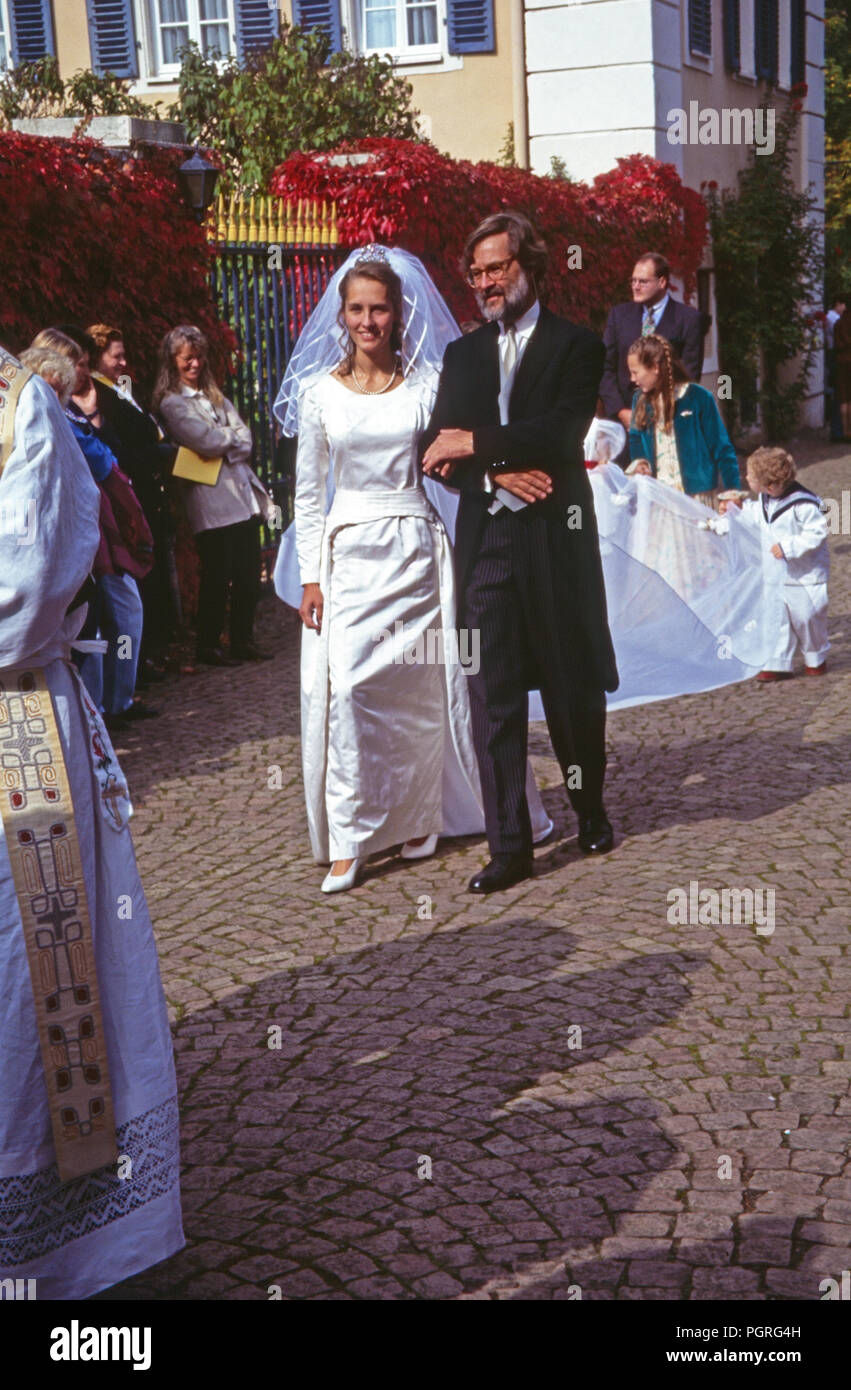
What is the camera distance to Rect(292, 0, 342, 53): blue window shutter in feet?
63.6

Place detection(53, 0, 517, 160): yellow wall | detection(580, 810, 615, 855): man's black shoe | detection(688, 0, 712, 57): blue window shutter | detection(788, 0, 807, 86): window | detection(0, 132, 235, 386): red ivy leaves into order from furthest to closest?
detection(788, 0, 807, 86): window, detection(688, 0, 712, 57): blue window shutter, detection(53, 0, 517, 160): yellow wall, detection(0, 132, 235, 386): red ivy leaves, detection(580, 810, 615, 855): man's black shoe

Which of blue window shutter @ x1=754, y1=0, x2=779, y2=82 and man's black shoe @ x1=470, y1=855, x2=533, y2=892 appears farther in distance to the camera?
blue window shutter @ x1=754, y1=0, x2=779, y2=82

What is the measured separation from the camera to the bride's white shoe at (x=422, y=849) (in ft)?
21.8

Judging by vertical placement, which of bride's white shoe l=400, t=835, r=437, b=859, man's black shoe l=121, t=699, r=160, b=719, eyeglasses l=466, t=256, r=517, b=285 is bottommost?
man's black shoe l=121, t=699, r=160, b=719

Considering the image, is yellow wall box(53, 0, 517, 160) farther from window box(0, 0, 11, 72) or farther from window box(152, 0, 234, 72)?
window box(0, 0, 11, 72)

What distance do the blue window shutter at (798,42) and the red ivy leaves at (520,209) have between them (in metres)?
6.43

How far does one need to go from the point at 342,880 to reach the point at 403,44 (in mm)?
15626

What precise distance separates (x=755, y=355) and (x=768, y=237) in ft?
5.20

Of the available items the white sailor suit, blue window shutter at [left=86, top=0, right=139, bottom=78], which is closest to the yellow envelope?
the white sailor suit

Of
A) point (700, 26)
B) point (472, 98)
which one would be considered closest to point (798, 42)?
point (700, 26)

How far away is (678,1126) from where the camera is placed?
4.15m

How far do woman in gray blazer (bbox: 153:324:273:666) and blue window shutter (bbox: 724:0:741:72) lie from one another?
47.6 ft
